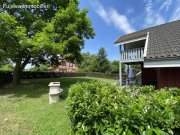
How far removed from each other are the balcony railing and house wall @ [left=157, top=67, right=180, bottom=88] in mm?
3883

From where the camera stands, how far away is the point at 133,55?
16234mm

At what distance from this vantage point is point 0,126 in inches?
278

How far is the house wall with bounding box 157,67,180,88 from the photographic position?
33.5 feet

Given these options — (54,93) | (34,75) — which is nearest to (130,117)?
(54,93)

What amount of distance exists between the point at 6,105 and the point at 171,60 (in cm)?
894

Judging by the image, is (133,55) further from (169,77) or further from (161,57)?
(161,57)

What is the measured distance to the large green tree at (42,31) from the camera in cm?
1408

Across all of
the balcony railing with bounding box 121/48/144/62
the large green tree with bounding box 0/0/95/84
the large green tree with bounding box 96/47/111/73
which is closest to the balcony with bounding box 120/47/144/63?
the balcony railing with bounding box 121/48/144/62

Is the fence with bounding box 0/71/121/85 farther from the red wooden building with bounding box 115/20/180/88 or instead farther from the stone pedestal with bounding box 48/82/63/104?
the red wooden building with bounding box 115/20/180/88

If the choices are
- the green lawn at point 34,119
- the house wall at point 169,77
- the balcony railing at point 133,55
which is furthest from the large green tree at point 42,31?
the house wall at point 169,77

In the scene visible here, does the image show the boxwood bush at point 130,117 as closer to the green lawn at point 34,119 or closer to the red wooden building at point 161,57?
the green lawn at point 34,119

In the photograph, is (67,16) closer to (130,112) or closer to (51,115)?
(51,115)

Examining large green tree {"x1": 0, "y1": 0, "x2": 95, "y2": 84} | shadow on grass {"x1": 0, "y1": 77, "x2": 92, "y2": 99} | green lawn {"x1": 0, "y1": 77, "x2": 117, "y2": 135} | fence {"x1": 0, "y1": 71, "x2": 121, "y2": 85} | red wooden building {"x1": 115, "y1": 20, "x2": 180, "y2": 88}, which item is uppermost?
large green tree {"x1": 0, "y1": 0, "x2": 95, "y2": 84}

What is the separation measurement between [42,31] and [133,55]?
313 inches
